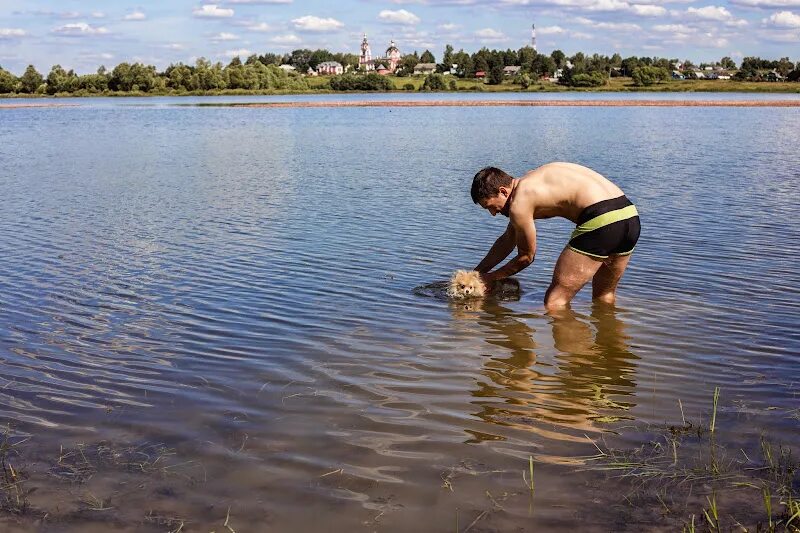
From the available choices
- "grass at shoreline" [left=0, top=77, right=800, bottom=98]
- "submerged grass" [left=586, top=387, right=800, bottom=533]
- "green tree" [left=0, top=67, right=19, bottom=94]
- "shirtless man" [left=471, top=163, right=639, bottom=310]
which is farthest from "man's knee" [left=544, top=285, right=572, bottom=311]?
"green tree" [left=0, top=67, right=19, bottom=94]

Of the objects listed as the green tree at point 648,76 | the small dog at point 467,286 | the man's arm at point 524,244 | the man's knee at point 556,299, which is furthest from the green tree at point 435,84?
the man's knee at point 556,299

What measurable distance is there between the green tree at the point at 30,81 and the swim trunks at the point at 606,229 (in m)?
151

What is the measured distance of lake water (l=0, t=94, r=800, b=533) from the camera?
459 centimetres

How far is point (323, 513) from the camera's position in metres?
4.36

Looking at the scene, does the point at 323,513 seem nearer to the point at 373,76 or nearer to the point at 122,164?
the point at 122,164

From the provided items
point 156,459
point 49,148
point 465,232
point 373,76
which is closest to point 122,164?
point 49,148

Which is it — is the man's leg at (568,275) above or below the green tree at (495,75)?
below

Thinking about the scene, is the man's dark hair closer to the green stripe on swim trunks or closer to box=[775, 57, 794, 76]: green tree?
the green stripe on swim trunks

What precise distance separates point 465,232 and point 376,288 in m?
4.65

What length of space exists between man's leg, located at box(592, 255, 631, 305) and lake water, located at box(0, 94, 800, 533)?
Answer: 0.25 m

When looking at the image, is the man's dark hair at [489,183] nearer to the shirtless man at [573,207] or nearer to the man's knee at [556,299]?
the shirtless man at [573,207]

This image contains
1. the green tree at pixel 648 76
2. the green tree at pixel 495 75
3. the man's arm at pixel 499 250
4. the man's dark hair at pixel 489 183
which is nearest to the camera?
the man's dark hair at pixel 489 183

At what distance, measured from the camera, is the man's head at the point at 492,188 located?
7910 millimetres

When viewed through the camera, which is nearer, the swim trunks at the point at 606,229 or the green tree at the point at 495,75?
the swim trunks at the point at 606,229
